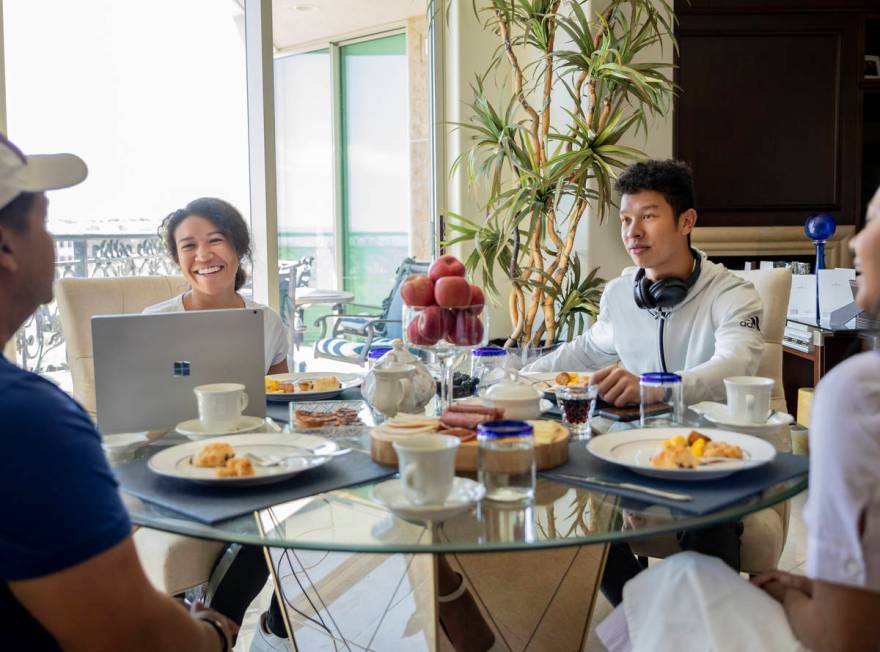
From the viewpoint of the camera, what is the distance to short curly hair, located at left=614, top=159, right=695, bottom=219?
2532 millimetres

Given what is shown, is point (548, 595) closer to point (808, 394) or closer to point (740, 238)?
point (808, 394)

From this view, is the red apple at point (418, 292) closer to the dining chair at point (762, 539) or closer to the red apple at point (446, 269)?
the red apple at point (446, 269)

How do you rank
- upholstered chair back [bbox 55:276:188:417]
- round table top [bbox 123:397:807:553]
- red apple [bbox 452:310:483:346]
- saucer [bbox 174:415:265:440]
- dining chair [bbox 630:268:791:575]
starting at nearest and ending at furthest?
round table top [bbox 123:397:807:553] → saucer [bbox 174:415:265:440] → red apple [bbox 452:310:483:346] → dining chair [bbox 630:268:791:575] → upholstered chair back [bbox 55:276:188:417]

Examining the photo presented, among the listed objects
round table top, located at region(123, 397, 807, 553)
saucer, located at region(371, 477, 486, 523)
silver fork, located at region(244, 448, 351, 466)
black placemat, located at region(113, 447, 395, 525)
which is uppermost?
silver fork, located at region(244, 448, 351, 466)

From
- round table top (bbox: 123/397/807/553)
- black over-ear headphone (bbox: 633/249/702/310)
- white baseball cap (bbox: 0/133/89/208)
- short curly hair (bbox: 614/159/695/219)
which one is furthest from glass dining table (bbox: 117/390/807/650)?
short curly hair (bbox: 614/159/695/219)

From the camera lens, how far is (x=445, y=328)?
175 centimetres

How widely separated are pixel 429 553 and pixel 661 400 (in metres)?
0.78

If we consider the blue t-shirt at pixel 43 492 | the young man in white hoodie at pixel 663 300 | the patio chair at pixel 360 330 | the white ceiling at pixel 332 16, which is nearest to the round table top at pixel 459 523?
the blue t-shirt at pixel 43 492

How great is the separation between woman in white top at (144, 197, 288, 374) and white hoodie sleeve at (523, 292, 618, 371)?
0.77 meters

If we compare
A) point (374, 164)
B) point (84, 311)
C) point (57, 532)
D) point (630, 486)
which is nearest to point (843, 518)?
point (630, 486)

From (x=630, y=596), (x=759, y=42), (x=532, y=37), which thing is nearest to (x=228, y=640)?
(x=630, y=596)

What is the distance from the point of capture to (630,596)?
1.31 metres

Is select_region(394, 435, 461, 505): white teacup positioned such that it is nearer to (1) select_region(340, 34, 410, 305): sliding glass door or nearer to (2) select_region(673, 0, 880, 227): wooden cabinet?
(2) select_region(673, 0, 880, 227): wooden cabinet

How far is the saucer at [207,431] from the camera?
1642 millimetres
